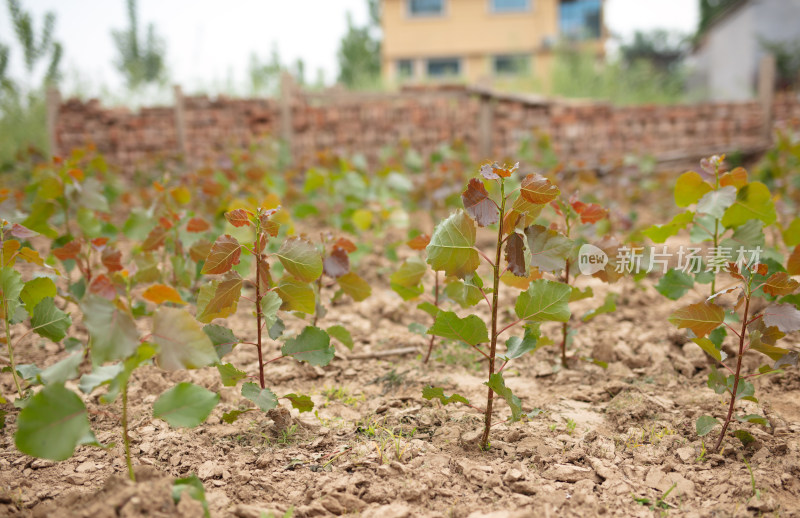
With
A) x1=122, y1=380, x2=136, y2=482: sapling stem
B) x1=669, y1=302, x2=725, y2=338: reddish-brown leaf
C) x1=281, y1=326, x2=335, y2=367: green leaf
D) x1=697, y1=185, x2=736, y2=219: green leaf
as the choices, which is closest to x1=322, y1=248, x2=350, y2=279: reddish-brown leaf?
x1=281, y1=326, x2=335, y2=367: green leaf

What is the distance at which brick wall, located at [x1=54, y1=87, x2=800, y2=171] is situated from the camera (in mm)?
7410

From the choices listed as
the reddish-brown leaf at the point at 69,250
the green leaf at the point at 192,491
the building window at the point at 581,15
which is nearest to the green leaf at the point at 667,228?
the green leaf at the point at 192,491

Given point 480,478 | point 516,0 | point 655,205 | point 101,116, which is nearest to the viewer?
point 480,478

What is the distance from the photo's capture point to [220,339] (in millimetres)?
1535

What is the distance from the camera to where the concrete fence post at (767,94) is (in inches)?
300

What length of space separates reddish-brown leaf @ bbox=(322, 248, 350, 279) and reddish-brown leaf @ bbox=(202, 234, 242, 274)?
15.6 inches

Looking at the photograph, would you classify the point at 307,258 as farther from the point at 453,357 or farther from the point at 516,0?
the point at 516,0

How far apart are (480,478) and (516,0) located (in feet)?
69.6

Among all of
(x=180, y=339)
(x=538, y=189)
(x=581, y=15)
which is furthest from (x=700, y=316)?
(x=581, y=15)

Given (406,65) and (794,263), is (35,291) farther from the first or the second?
(406,65)

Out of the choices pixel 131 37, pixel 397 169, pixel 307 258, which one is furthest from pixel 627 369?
pixel 131 37

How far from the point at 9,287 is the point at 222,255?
0.59m

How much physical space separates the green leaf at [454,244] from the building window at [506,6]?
2050 centimetres

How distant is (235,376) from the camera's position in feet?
5.05
